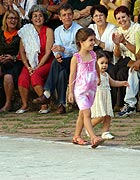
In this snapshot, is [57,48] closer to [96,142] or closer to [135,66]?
[135,66]

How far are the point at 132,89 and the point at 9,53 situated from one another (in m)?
2.71

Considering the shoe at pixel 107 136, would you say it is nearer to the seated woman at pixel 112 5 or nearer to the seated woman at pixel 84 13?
the seated woman at pixel 112 5

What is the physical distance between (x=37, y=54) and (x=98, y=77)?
402 centimetres

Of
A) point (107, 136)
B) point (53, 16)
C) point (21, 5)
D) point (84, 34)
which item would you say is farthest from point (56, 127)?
point (21, 5)

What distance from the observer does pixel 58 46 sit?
1303 cm

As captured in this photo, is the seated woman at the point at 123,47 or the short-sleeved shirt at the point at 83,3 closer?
the seated woman at the point at 123,47

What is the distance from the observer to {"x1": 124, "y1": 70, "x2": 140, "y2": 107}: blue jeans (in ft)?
40.5

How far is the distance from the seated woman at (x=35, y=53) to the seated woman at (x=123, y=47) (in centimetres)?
127

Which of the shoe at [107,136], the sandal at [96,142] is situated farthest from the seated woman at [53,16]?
the sandal at [96,142]

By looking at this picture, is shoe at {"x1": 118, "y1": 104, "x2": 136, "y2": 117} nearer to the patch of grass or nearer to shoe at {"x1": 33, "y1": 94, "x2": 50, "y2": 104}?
shoe at {"x1": 33, "y1": 94, "x2": 50, "y2": 104}

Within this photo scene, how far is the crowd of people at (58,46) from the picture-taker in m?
12.6

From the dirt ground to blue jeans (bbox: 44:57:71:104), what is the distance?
14.7 inches

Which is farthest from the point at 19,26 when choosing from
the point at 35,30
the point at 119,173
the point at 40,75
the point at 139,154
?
the point at 119,173

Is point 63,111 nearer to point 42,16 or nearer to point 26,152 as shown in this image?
point 42,16
